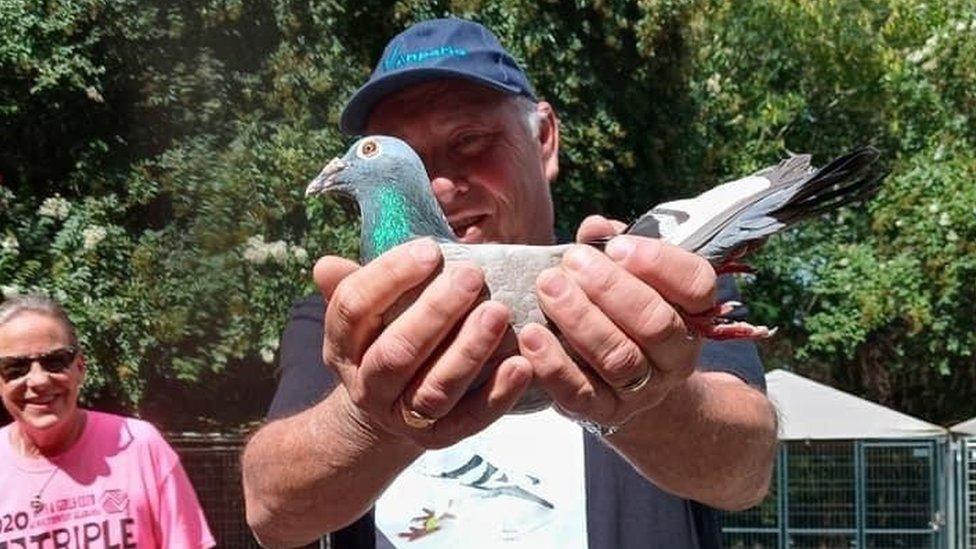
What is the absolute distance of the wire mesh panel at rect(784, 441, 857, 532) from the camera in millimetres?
13062

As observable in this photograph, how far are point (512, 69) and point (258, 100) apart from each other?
780 cm

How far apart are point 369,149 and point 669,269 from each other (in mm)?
441

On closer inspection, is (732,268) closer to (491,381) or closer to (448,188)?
(491,381)

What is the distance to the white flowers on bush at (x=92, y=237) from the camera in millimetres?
9656

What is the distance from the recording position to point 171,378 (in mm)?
10383

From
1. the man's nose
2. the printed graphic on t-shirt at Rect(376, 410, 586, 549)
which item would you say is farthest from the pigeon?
the printed graphic on t-shirt at Rect(376, 410, 586, 549)

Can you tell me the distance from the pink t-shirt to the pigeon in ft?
10.3

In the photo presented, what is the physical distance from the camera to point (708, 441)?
2332 mm

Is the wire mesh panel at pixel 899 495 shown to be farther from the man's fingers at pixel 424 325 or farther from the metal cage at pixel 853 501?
the man's fingers at pixel 424 325

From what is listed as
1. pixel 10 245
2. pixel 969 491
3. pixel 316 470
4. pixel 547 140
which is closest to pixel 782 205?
pixel 316 470

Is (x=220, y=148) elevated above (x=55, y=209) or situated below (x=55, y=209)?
above

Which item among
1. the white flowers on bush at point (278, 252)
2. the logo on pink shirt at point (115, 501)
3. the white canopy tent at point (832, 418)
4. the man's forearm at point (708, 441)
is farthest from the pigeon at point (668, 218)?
the white canopy tent at point (832, 418)

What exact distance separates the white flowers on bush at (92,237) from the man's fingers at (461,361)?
8.08m

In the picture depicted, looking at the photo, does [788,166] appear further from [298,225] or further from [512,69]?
[298,225]
